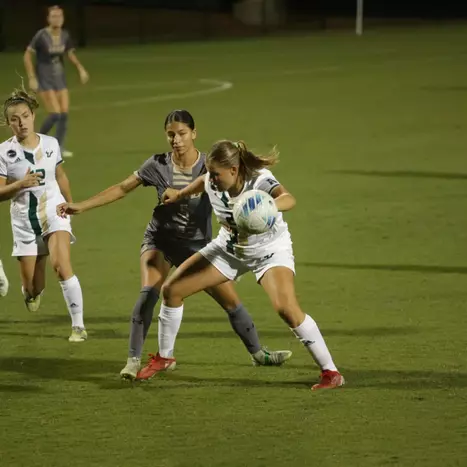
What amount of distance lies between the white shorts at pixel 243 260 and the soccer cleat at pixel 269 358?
82 cm

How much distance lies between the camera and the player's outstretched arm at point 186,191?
8.36 m

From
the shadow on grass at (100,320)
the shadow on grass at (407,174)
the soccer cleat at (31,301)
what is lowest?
the shadow on grass at (407,174)

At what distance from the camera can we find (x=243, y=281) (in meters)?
12.1

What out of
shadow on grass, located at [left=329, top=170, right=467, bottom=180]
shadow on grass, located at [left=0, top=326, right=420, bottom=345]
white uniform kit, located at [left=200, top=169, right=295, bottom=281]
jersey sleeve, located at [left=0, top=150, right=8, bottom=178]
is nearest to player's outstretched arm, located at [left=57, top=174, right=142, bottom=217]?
white uniform kit, located at [left=200, top=169, right=295, bottom=281]

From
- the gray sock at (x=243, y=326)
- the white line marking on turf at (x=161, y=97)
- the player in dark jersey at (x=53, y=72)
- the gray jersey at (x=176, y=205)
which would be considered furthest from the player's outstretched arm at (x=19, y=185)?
the white line marking on turf at (x=161, y=97)

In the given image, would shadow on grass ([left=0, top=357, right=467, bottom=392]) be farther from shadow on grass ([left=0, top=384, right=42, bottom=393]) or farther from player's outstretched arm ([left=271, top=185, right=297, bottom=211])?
player's outstretched arm ([left=271, top=185, right=297, bottom=211])

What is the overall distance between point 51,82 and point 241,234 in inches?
469

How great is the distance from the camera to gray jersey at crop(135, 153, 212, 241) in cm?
875

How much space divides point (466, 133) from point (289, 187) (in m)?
6.24

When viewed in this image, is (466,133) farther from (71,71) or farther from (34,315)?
(71,71)

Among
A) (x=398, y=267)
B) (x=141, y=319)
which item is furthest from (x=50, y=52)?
(x=141, y=319)

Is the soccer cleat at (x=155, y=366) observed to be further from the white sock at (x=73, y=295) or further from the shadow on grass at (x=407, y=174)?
the shadow on grass at (x=407, y=174)

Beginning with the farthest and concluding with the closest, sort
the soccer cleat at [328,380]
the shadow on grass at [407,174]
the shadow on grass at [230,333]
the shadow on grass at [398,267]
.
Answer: the shadow on grass at [407,174], the shadow on grass at [398,267], the shadow on grass at [230,333], the soccer cleat at [328,380]

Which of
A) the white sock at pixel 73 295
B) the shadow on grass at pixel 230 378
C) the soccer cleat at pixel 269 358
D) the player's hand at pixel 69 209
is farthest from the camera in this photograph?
the white sock at pixel 73 295
